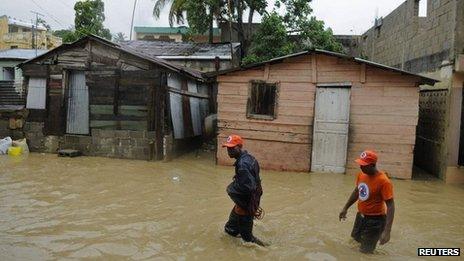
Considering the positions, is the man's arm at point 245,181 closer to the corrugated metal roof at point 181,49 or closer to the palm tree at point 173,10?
the corrugated metal roof at point 181,49

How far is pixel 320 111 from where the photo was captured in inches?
446

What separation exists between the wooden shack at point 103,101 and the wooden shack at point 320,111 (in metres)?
1.88

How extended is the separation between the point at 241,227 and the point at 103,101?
8.60 metres

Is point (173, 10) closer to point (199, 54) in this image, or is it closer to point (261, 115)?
point (199, 54)

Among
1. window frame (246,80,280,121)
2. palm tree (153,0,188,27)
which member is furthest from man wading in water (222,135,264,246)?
palm tree (153,0,188,27)

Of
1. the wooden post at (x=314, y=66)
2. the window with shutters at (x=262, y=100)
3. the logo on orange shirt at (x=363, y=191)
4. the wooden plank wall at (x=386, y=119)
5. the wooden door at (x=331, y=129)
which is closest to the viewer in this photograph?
the logo on orange shirt at (x=363, y=191)

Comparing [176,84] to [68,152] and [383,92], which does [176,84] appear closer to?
[68,152]

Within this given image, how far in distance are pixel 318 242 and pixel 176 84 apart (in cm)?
857

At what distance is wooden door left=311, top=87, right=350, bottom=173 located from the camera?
11.2 m

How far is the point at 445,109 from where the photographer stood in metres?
10.5

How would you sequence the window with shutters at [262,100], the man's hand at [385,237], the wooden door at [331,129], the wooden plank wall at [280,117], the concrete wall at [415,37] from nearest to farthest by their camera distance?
the man's hand at [385,237] < the concrete wall at [415,37] < the wooden door at [331,129] < the wooden plank wall at [280,117] < the window with shutters at [262,100]

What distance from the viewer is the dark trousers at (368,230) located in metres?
5.00

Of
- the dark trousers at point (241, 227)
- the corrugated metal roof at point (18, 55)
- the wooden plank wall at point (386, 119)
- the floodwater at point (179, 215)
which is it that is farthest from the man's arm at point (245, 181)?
the corrugated metal roof at point (18, 55)

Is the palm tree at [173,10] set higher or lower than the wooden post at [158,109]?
higher
